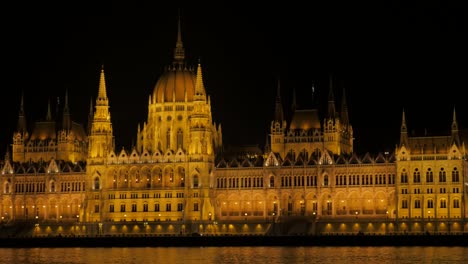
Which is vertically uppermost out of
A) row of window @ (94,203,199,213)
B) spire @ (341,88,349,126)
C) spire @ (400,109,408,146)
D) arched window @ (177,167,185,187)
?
spire @ (341,88,349,126)

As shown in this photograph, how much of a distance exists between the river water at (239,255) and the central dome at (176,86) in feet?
114

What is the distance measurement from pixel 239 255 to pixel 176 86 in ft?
171

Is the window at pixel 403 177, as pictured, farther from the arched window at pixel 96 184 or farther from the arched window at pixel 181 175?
the arched window at pixel 96 184

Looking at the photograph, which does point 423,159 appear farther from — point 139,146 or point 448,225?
point 139,146

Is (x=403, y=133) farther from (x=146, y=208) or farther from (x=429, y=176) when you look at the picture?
(x=146, y=208)

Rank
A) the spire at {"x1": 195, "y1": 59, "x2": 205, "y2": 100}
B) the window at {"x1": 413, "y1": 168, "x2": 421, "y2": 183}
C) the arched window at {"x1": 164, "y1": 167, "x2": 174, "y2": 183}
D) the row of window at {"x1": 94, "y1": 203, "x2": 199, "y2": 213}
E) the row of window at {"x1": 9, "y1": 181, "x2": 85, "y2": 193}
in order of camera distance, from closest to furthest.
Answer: the window at {"x1": 413, "y1": 168, "x2": 421, "y2": 183}
the row of window at {"x1": 94, "y1": 203, "x2": 199, "y2": 213}
the arched window at {"x1": 164, "y1": 167, "x2": 174, "y2": 183}
the spire at {"x1": 195, "y1": 59, "x2": 205, "y2": 100}
the row of window at {"x1": 9, "y1": 181, "x2": 85, "y2": 193}

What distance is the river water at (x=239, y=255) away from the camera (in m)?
132

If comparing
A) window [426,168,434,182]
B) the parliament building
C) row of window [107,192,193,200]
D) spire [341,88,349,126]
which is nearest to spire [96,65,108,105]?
the parliament building

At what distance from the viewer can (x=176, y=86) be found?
620ft

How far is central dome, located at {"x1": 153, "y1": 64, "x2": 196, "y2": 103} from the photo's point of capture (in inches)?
7436

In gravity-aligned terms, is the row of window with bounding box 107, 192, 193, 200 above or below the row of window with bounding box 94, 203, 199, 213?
above

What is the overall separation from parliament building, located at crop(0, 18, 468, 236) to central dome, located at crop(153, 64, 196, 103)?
14 cm

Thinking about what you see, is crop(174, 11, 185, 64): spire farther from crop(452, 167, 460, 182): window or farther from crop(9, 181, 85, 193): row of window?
crop(452, 167, 460, 182): window

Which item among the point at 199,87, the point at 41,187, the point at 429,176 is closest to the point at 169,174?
the point at 199,87
